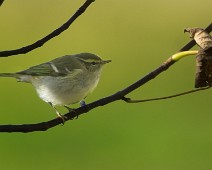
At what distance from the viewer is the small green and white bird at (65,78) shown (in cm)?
297

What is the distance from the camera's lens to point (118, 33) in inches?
404

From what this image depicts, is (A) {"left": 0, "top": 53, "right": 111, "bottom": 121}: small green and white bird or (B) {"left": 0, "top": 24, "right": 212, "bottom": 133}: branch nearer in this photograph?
(B) {"left": 0, "top": 24, "right": 212, "bottom": 133}: branch

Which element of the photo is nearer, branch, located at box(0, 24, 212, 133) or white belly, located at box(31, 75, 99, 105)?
branch, located at box(0, 24, 212, 133)

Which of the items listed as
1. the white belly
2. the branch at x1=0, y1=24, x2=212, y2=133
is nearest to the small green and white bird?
the white belly

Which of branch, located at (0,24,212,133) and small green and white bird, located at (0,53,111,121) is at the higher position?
branch, located at (0,24,212,133)

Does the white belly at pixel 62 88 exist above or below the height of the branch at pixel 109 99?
below

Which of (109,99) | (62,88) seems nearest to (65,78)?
(62,88)

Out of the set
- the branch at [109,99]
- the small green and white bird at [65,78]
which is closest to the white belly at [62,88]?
the small green and white bird at [65,78]

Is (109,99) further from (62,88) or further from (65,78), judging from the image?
(65,78)

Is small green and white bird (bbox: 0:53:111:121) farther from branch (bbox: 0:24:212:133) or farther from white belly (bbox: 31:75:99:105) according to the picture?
branch (bbox: 0:24:212:133)

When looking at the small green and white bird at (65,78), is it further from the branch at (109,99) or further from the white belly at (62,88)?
the branch at (109,99)

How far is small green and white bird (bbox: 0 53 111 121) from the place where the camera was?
297cm

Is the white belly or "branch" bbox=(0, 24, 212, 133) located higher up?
"branch" bbox=(0, 24, 212, 133)

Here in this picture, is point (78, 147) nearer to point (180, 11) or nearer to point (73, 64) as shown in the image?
point (73, 64)
